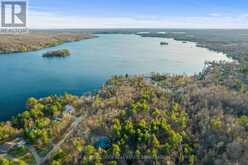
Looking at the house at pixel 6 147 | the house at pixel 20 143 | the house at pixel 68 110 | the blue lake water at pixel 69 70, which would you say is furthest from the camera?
the blue lake water at pixel 69 70

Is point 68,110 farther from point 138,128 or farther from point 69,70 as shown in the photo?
point 69,70

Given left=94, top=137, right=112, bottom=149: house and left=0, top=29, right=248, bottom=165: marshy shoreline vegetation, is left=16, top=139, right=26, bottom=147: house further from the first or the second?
left=94, top=137, right=112, bottom=149: house

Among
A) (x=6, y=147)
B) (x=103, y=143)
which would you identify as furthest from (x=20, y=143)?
(x=103, y=143)

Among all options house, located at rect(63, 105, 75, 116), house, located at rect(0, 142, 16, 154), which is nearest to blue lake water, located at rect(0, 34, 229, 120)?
house, located at rect(63, 105, 75, 116)

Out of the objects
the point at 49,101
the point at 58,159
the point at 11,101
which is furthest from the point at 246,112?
the point at 11,101

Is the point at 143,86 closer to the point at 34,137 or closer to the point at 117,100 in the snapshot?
the point at 117,100

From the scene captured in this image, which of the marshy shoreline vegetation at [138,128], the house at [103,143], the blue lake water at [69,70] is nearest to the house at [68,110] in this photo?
the marshy shoreline vegetation at [138,128]

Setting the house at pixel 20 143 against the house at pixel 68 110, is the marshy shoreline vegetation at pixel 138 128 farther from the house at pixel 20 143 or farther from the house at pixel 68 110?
the house at pixel 20 143

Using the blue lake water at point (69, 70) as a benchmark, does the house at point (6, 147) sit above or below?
below
